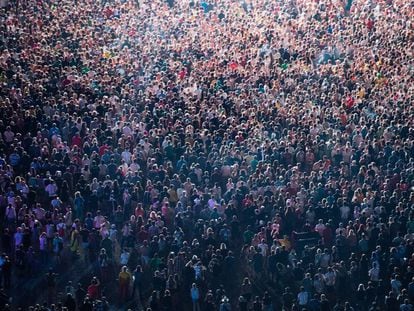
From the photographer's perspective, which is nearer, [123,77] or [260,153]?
[260,153]

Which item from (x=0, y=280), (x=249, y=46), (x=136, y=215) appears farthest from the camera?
(x=249, y=46)

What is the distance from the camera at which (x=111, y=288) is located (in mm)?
22297

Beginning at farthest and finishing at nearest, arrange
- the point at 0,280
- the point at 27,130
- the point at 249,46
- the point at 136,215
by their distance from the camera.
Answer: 1. the point at 249,46
2. the point at 27,130
3. the point at 136,215
4. the point at 0,280

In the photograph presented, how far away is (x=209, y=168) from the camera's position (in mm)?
26016

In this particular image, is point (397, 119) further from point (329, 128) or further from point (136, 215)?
point (136, 215)

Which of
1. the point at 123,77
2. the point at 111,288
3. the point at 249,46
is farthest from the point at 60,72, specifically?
the point at 111,288

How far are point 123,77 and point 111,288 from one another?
12348 millimetres

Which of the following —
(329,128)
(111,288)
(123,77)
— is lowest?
(111,288)

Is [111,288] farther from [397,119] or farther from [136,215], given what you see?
[397,119]

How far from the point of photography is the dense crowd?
71.9 ft

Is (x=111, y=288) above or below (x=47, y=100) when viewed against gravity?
below

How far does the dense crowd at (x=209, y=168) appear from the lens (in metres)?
21.9

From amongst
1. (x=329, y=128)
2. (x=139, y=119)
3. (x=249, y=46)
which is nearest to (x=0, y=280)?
(x=139, y=119)

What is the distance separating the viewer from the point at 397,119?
2859cm
